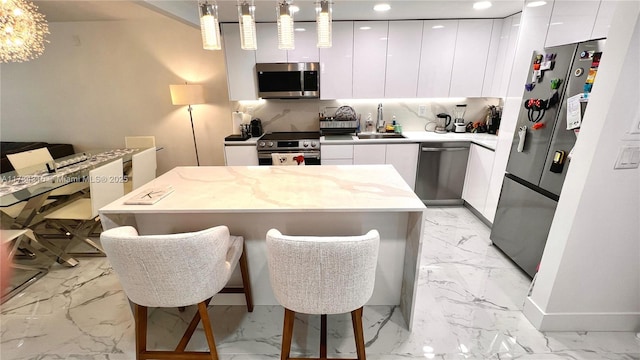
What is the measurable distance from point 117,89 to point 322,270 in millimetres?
4638

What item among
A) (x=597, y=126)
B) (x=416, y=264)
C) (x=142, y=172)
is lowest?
(x=416, y=264)

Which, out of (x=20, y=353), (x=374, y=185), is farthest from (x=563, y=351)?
(x=20, y=353)

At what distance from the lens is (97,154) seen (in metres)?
3.40

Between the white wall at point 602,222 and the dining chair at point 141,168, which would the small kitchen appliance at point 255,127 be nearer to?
the dining chair at point 141,168

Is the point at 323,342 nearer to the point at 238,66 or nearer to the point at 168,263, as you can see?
the point at 168,263

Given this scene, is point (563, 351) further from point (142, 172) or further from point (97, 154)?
point (97, 154)

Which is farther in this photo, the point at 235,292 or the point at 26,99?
the point at 26,99

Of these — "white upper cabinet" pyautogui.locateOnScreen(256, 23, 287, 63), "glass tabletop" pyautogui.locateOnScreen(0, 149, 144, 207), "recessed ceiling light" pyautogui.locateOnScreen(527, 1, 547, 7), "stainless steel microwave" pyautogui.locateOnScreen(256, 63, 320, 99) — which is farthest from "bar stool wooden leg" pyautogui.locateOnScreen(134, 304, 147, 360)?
"recessed ceiling light" pyautogui.locateOnScreen(527, 1, 547, 7)

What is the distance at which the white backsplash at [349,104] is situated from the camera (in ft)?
12.5

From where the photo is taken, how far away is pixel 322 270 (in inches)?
44.8

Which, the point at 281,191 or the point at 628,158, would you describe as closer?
the point at 628,158

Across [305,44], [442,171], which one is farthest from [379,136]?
[305,44]

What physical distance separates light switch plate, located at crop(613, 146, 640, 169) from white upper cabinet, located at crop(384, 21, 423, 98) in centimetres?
237

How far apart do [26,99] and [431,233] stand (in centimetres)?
607
